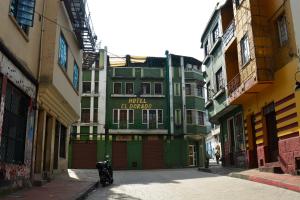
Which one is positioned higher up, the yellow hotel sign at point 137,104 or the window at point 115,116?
the yellow hotel sign at point 137,104

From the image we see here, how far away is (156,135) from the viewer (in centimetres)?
4031

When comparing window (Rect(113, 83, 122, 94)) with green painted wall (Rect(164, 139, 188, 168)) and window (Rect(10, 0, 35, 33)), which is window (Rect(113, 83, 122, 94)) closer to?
green painted wall (Rect(164, 139, 188, 168))

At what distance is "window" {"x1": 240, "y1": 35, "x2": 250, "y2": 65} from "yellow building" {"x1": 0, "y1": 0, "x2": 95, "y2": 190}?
786cm

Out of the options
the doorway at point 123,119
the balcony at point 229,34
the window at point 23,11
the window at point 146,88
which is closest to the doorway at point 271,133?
the balcony at point 229,34

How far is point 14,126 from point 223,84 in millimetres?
14785

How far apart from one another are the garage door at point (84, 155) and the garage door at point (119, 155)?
6.33ft

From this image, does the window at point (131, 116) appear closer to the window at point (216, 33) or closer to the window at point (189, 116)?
the window at point (189, 116)

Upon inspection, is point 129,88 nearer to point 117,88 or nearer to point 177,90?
point 117,88

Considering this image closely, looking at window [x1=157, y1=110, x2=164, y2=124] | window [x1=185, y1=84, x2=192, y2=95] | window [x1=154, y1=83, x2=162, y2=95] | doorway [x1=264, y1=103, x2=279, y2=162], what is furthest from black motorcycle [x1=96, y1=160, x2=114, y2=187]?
window [x1=185, y1=84, x2=192, y2=95]

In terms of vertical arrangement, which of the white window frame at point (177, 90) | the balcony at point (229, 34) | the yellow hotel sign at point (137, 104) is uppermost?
the white window frame at point (177, 90)

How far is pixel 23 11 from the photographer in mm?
11961

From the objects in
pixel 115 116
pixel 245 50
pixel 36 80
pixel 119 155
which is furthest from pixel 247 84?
pixel 115 116

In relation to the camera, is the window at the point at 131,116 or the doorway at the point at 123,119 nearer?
the doorway at the point at 123,119

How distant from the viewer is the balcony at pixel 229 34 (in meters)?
21.2
